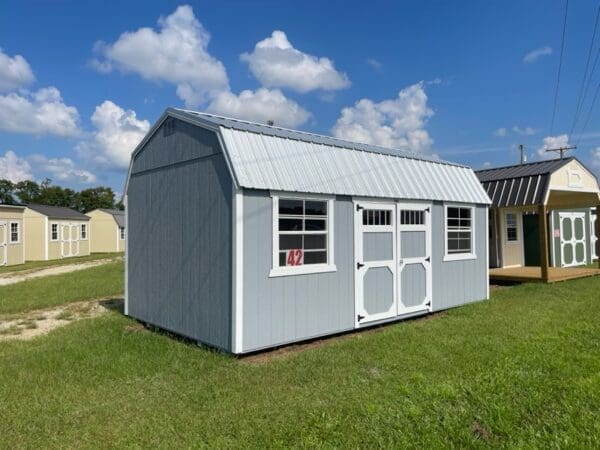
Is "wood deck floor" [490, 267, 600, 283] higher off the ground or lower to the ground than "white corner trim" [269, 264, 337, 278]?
lower

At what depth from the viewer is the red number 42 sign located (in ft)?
20.4

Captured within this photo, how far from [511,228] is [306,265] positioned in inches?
437

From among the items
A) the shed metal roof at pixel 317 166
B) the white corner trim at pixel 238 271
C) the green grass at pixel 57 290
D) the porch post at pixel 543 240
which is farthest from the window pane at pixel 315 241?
the porch post at pixel 543 240

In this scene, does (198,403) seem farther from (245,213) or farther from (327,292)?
(327,292)

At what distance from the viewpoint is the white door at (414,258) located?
7.86m

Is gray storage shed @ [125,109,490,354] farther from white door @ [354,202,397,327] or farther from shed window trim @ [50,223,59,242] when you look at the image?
shed window trim @ [50,223,59,242]

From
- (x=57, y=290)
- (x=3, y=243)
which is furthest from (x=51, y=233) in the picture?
(x=57, y=290)

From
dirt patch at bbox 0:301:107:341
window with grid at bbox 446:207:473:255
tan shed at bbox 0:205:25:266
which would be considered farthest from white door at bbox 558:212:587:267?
tan shed at bbox 0:205:25:266

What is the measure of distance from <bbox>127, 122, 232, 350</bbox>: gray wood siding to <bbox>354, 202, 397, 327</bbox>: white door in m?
2.24

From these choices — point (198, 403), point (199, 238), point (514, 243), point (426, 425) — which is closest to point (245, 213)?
point (199, 238)

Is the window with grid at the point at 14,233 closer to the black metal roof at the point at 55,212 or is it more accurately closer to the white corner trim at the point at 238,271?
the black metal roof at the point at 55,212

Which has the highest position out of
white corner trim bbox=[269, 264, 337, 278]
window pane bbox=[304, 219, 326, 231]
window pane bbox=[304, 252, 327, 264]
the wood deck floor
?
window pane bbox=[304, 219, 326, 231]

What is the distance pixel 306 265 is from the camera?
20.9ft

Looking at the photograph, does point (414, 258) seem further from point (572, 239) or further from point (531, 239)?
point (572, 239)
